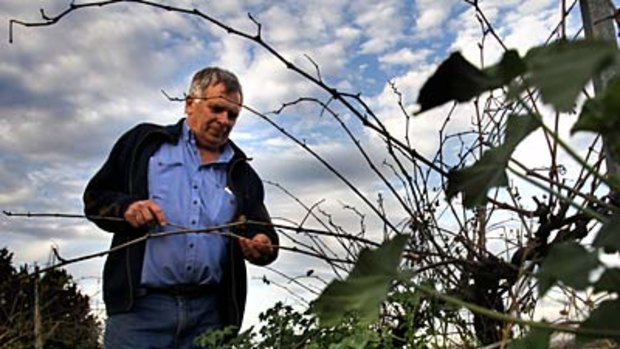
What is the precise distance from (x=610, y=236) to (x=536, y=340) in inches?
10.4

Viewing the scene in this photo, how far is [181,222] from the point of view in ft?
11.3

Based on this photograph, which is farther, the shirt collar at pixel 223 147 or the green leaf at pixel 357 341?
the shirt collar at pixel 223 147

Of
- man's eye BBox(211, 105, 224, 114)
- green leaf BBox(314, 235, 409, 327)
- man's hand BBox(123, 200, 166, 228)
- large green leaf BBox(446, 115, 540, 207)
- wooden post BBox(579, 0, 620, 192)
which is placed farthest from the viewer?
man's eye BBox(211, 105, 224, 114)

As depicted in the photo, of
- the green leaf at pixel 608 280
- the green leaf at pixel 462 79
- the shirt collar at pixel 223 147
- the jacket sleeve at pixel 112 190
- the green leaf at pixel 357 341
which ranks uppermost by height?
the shirt collar at pixel 223 147

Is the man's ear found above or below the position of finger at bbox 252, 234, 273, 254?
above

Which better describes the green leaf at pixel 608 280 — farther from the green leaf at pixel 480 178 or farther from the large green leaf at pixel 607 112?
the green leaf at pixel 480 178

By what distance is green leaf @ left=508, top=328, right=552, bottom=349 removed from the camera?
817 mm

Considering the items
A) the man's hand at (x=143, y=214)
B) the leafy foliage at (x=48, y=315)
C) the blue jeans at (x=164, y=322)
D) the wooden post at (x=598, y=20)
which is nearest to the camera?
the wooden post at (x=598, y=20)

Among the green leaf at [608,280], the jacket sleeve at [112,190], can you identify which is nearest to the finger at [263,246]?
the jacket sleeve at [112,190]

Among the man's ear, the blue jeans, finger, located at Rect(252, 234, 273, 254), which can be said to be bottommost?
the blue jeans

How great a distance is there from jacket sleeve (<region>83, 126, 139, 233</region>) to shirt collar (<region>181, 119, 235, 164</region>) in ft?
0.80

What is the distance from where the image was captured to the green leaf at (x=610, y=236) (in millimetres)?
593

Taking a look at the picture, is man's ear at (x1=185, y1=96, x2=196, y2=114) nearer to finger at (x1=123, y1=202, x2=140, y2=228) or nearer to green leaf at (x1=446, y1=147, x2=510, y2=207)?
finger at (x1=123, y1=202, x2=140, y2=228)

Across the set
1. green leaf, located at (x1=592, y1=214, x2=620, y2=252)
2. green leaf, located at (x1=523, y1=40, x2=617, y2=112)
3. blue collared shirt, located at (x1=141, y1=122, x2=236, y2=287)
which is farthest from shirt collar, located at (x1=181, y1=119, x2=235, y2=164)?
green leaf, located at (x1=523, y1=40, x2=617, y2=112)
